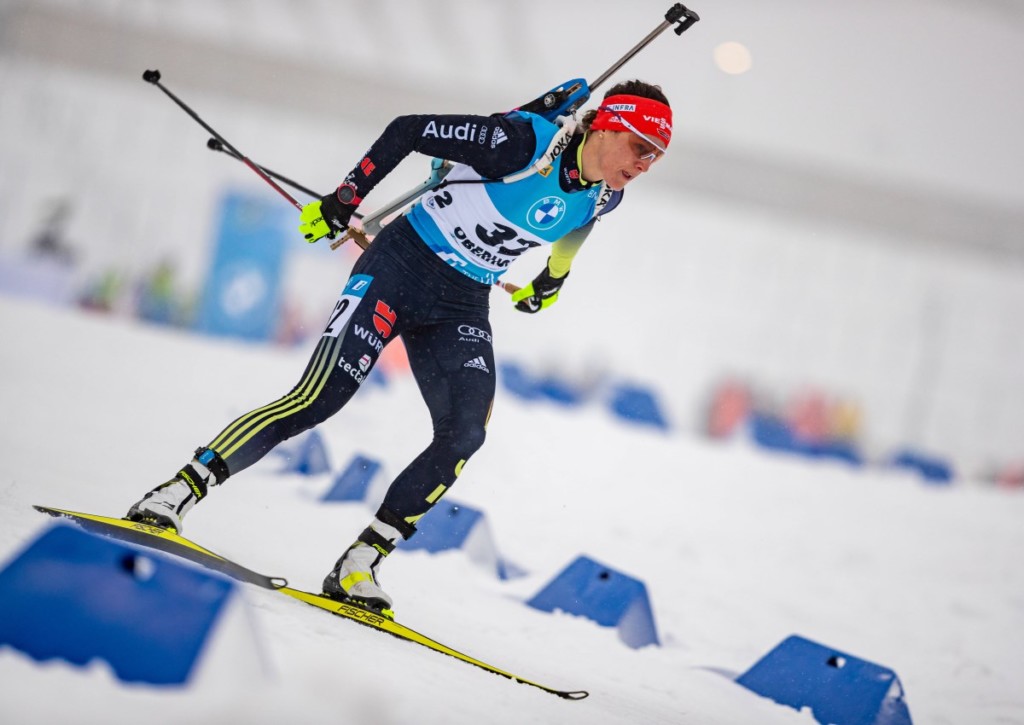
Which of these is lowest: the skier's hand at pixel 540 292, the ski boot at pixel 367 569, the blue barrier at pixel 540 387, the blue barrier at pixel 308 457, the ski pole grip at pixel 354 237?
the ski boot at pixel 367 569

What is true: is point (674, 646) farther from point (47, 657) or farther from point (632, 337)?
point (632, 337)

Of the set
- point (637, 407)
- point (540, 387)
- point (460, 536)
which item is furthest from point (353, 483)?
point (637, 407)

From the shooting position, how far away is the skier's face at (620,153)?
10.4 ft

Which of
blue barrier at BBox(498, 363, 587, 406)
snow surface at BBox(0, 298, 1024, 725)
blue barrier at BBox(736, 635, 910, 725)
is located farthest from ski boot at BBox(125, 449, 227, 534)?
blue barrier at BBox(498, 363, 587, 406)

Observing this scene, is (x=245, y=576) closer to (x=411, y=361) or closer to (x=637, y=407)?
(x=411, y=361)

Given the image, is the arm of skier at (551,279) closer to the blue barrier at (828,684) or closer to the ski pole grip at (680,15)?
the ski pole grip at (680,15)

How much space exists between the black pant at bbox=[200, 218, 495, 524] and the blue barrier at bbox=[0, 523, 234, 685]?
1.20 meters

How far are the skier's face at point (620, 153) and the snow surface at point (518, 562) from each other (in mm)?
1515

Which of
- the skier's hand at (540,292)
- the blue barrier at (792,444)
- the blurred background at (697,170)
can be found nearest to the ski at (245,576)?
the skier's hand at (540,292)

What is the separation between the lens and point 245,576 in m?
2.95

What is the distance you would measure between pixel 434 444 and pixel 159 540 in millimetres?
846

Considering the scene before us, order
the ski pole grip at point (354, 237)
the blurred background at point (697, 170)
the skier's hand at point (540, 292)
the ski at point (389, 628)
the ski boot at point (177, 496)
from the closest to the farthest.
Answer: the ski at point (389, 628)
the ski boot at point (177, 496)
the ski pole grip at point (354, 237)
the skier's hand at point (540, 292)
the blurred background at point (697, 170)

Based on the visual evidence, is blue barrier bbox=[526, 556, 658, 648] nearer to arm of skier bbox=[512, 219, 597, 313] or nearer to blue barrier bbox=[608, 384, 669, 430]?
arm of skier bbox=[512, 219, 597, 313]

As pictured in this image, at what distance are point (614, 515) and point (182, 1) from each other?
1540cm
